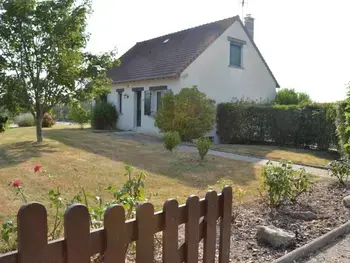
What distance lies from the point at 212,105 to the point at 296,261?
11.8 m

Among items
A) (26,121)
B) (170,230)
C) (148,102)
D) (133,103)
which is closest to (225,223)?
(170,230)

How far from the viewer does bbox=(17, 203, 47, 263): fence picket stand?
1477 millimetres

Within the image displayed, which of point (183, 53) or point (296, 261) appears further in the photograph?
point (183, 53)

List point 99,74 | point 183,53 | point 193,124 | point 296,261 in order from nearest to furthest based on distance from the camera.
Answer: point 296,261 → point 99,74 → point 193,124 → point 183,53

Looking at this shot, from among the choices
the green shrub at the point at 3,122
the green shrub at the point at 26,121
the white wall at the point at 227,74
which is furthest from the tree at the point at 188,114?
the green shrub at the point at 26,121

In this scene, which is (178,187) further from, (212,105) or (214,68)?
(214,68)

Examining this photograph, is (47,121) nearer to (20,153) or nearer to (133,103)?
(133,103)

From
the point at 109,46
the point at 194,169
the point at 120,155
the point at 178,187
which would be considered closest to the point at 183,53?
the point at 109,46

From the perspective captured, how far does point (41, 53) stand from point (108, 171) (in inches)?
235

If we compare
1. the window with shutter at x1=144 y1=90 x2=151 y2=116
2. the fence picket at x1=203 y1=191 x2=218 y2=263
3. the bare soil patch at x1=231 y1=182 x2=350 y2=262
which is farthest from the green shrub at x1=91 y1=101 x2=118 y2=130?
the fence picket at x1=203 y1=191 x2=218 y2=263

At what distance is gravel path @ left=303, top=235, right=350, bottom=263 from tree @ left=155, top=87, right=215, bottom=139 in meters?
10.5

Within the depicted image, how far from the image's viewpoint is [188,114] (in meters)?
14.0

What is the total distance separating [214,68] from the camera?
1786cm

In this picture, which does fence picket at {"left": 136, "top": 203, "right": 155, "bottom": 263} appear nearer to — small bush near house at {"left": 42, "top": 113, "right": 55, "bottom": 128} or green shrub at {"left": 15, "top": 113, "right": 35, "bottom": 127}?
small bush near house at {"left": 42, "top": 113, "right": 55, "bottom": 128}
